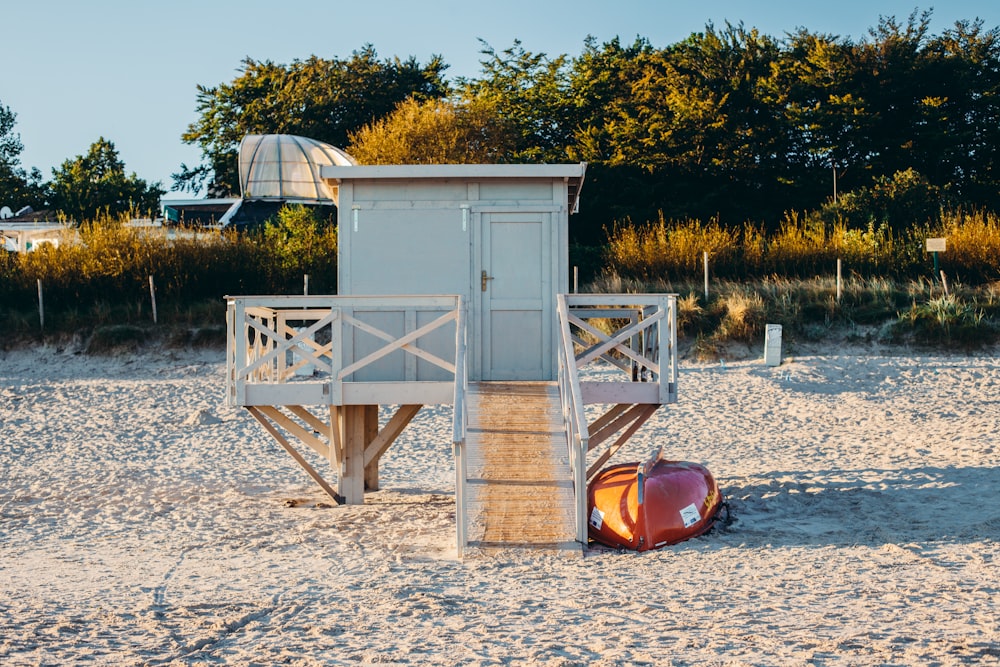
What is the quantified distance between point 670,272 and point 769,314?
10.7 ft

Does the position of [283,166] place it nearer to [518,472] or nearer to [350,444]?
[350,444]

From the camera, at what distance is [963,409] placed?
53.8ft

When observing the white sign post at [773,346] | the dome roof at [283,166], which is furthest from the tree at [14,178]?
the white sign post at [773,346]

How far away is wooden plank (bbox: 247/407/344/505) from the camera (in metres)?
11.6

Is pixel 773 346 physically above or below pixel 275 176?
below

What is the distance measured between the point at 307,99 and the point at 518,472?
26977 millimetres

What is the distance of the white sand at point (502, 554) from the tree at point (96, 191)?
71.8 feet

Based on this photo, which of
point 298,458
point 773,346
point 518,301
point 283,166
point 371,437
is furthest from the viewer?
point 283,166

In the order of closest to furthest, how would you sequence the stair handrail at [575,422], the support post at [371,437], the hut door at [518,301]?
the stair handrail at [575,422] < the hut door at [518,301] < the support post at [371,437]

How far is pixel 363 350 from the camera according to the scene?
11.2 m

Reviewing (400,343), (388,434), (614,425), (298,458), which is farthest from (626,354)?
(298,458)

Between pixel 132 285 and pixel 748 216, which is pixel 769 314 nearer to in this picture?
pixel 748 216

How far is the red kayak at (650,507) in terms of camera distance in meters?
9.27

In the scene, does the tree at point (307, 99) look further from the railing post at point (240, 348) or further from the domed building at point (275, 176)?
the railing post at point (240, 348)
